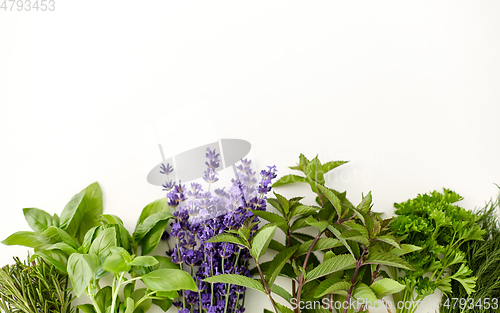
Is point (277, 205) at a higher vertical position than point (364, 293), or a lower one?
higher

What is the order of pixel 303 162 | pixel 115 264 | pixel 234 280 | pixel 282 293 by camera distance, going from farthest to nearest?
pixel 303 162
pixel 282 293
pixel 234 280
pixel 115 264

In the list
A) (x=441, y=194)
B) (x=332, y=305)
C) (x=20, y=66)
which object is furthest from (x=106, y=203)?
(x=441, y=194)

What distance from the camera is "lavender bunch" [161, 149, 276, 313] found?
0.86m

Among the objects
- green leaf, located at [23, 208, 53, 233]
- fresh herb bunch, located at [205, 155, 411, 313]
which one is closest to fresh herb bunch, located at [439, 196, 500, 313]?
fresh herb bunch, located at [205, 155, 411, 313]

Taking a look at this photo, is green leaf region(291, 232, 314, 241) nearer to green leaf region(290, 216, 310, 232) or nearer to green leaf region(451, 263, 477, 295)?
green leaf region(290, 216, 310, 232)

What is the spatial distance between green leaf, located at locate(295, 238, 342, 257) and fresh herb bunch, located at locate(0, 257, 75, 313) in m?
0.71

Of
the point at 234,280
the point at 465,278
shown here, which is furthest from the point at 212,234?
the point at 465,278

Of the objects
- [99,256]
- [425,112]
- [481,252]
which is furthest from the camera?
[425,112]

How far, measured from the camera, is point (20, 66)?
3.49ft

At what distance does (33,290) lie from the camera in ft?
2.78

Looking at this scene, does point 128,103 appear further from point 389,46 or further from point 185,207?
point 389,46

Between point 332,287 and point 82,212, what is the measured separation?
79 centimetres

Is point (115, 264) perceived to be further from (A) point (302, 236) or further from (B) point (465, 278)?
(B) point (465, 278)

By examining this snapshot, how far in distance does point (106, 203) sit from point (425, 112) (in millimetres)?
1186
